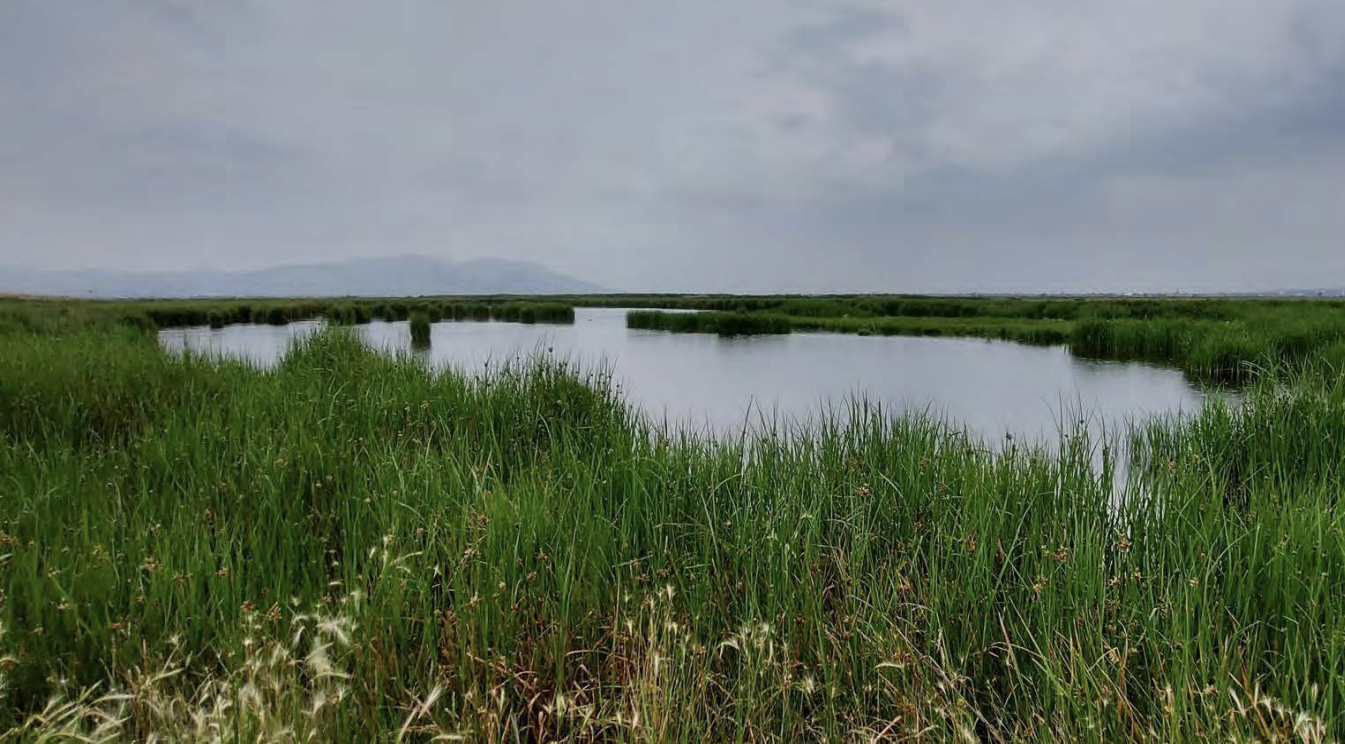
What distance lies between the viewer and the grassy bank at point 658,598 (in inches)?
89.4

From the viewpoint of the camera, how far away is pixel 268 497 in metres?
3.97

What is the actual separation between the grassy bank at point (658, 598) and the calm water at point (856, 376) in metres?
1.99

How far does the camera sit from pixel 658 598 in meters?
2.88

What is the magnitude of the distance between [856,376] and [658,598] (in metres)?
14.8

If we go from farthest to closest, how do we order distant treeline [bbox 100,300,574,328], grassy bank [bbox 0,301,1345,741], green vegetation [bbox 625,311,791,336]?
distant treeline [bbox 100,300,574,328] < green vegetation [bbox 625,311,791,336] < grassy bank [bbox 0,301,1345,741]

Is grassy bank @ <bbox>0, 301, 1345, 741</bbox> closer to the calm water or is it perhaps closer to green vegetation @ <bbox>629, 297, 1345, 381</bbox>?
the calm water

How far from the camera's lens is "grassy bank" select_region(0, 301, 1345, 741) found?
2270mm

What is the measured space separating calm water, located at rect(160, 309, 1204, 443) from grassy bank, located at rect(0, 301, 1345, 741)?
199 centimetres

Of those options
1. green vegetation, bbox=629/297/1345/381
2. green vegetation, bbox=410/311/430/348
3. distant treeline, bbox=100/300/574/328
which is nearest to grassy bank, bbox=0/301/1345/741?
green vegetation, bbox=629/297/1345/381

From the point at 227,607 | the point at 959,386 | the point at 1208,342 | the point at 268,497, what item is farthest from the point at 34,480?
the point at 1208,342

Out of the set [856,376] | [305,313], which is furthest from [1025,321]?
[305,313]

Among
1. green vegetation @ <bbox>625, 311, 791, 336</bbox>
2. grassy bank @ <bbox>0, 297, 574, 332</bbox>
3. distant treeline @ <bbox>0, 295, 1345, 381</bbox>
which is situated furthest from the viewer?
green vegetation @ <bbox>625, 311, 791, 336</bbox>

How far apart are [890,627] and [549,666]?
56.8 inches

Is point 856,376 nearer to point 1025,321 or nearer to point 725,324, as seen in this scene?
point 725,324
